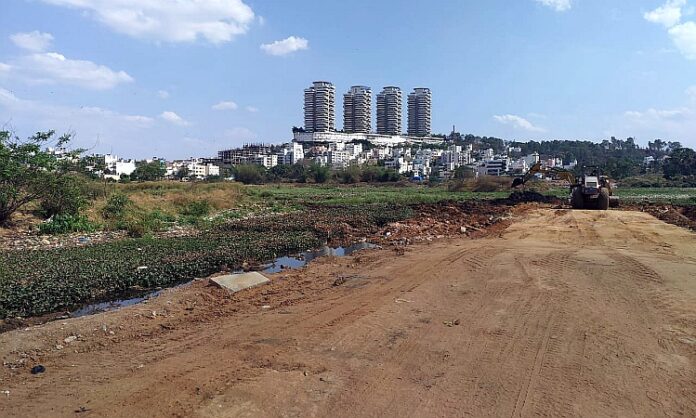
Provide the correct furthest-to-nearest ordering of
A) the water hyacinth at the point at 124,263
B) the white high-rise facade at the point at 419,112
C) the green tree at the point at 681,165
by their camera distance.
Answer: the white high-rise facade at the point at 419,112
the green tree at the point at 681,165
the water hyacinth at the point at 124,263

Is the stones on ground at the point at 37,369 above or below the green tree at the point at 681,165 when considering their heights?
below

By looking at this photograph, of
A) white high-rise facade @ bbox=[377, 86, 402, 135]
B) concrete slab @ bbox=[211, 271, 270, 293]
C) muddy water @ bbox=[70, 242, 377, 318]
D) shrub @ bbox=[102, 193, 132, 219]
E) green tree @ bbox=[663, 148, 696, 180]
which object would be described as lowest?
muddy water @ bbox=[70, 242, 377, 318]

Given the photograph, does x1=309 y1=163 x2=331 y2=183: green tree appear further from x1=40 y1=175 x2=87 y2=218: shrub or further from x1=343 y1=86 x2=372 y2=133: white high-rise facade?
x1=343 y1=86 x2=372 y2=133: white high-rise facade

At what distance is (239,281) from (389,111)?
15919 cm

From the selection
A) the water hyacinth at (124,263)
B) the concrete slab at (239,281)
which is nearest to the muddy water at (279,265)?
the water hyacinth at (124,263)

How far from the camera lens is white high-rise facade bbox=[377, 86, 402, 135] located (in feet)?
531

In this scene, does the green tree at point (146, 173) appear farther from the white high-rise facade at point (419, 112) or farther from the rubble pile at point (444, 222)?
the white high-rise facade at point (419, 112)

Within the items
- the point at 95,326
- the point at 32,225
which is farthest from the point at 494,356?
the point at 32,225

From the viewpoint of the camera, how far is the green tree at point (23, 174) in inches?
683

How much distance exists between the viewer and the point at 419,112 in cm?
17162

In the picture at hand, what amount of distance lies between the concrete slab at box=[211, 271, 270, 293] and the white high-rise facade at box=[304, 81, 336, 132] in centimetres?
14542

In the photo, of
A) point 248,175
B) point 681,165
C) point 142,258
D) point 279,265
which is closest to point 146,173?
point 248,175

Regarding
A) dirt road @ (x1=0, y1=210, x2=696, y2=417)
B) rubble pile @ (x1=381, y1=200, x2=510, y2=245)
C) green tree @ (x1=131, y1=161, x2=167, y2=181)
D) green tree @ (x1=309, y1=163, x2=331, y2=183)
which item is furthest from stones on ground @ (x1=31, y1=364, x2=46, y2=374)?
green tree @ (x1=309, y1=163, x2=331, y2=183)

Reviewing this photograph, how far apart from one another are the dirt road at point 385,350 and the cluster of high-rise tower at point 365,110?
147 metres
